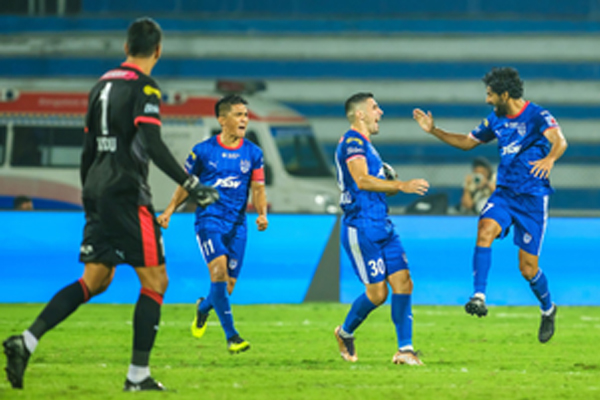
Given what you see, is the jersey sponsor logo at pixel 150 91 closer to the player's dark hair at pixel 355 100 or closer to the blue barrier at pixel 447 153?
the player's dark hair at pixel 355 100

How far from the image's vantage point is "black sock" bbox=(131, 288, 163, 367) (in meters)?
5.25

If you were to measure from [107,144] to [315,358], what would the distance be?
96.5 inches

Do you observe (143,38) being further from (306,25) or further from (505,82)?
(306,25)

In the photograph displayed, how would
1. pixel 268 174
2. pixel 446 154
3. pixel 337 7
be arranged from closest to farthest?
pixel 268 174
pixel 446 154
pixel 337 7

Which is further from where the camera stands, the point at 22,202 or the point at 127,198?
the point at 22,202

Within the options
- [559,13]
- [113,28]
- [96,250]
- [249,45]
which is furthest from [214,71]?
[96,250]

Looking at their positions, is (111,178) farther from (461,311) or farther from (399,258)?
(461,311)

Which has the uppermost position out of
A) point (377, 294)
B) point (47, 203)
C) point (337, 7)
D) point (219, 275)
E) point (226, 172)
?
point (226, 172)

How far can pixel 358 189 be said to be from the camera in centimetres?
670

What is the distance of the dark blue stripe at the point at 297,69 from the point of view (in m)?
19.4

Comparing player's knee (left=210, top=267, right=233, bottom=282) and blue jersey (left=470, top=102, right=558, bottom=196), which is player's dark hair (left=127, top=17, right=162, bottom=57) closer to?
player's knee (left=210, top=267, right=233, bottom=282)

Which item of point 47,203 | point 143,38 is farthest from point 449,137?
point 47,203

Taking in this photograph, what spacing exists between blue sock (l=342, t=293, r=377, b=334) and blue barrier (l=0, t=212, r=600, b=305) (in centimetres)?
408

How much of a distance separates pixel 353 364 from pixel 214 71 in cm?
1355
